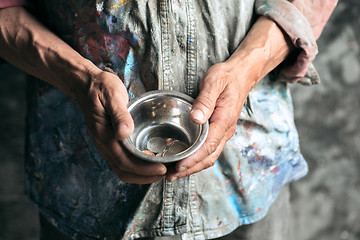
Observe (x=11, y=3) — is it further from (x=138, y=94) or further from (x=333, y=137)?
(x=333, y=137)

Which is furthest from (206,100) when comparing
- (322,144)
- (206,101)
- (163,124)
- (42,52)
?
(322,144)

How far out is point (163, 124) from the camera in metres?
0.80

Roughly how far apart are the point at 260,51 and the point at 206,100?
20cm

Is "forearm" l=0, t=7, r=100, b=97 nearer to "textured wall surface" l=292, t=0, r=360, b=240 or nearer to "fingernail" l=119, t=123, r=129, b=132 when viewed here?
"fingernail" l=119, t=123, r=129, b=132

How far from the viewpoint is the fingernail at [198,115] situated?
0.68 metres

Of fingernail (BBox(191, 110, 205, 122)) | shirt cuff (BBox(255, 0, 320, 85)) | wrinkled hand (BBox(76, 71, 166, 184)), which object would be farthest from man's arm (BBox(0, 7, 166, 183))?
shirt cuff (BBox(255, 0, 320, 85))

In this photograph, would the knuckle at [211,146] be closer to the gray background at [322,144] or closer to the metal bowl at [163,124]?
the metal bowl at [163,124]

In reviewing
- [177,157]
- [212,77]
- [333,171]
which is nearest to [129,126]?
[177,157]

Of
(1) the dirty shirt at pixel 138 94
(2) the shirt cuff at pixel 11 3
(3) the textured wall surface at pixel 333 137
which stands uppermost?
(2) the shirt cuff at pixel 11 3

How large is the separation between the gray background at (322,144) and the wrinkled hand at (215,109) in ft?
2.18

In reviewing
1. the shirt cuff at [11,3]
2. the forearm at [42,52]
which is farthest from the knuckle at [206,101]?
the shirt cuff at [11,3]

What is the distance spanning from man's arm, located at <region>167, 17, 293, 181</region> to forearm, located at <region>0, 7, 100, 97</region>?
0.23 metres

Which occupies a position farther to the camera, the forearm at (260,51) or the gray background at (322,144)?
the gray background at (322,144)

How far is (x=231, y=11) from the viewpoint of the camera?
0.82m
